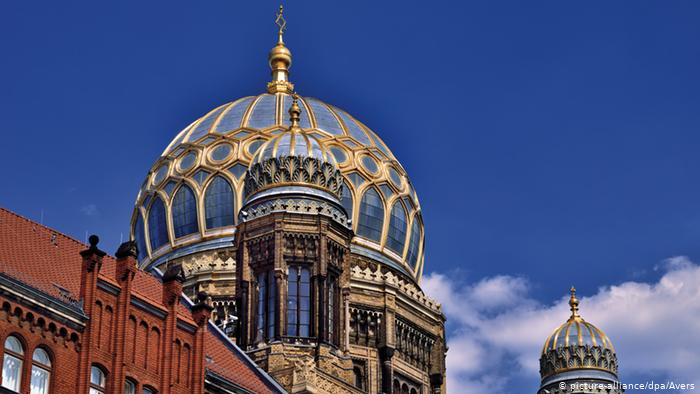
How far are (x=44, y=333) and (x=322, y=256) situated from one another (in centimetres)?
1960

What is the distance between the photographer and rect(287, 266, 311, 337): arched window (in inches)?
2238

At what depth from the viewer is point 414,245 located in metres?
75.1

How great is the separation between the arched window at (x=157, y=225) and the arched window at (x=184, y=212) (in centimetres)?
60

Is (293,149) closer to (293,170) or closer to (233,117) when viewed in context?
(293,170)

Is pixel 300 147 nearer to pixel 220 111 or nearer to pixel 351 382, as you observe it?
Answer: pixel 351 382

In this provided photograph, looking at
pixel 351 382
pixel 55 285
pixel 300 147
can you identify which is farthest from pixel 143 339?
pixel 300 147

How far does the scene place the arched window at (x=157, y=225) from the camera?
7256 cm

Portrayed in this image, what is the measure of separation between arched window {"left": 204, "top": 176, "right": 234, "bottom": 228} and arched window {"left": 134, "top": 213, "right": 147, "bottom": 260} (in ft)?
12.0

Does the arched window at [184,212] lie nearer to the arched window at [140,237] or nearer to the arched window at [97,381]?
the arched window at [140,237]

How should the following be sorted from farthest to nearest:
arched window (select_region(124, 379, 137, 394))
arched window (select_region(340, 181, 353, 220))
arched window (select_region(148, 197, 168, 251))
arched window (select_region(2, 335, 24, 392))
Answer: arched window (select_region(148, 197, 168, 251)), arched window (select_region(340, 181, 353, 220)), arched window (select_region(124, 379, 137, 394)), arched window (select_region(2, 335, 24, 392))

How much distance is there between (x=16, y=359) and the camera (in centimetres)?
3828

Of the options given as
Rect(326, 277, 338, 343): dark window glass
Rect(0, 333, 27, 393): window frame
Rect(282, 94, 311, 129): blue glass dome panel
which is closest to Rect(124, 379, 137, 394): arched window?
Rect(0, 333, 27, 393): window frame

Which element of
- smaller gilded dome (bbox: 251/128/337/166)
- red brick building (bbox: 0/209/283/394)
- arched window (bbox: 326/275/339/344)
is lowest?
red brick building (bbox: 0/209/283/394)

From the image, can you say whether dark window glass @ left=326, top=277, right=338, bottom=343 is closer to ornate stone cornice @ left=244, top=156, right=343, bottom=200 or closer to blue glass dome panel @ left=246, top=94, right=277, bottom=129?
ornate stone cornice @ left=244, top=156, right=343, bottom=200
